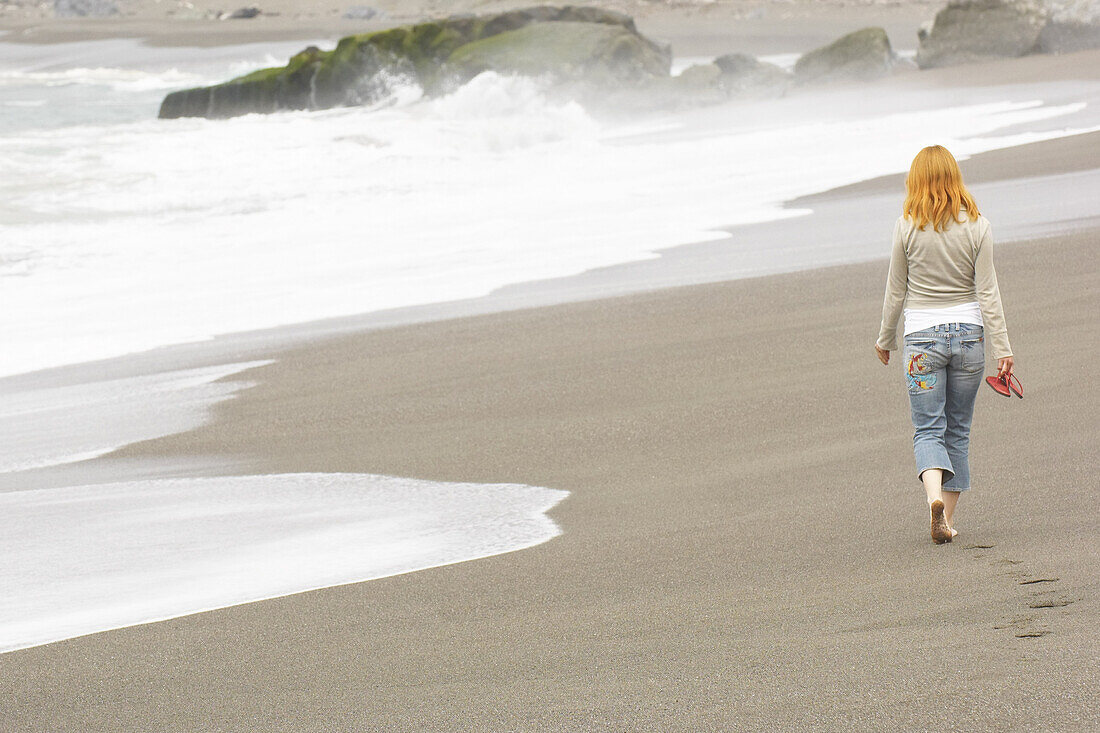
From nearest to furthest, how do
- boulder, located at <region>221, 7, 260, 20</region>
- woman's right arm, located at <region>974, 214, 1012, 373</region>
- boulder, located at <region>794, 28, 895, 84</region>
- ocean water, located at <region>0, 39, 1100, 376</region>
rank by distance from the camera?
Result: 1. woman's right arm, located at <region>974, 214, 1012, 373</region>
2. ocean water, located at <region>0, 39, 1100, 376</region>
3. boulder, located at <region>794, 28, 895, 84</region>
4. boulder, located at <region>221, 7, 260, 20</region>

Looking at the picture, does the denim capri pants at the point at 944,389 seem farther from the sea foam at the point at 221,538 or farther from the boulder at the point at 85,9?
the boulder at the point at 85,9

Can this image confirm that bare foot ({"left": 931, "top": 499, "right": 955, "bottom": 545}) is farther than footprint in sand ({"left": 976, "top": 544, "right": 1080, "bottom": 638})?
Yes

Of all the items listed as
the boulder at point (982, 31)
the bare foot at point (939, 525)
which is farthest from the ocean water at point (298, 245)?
the boulder at point (982, 31)

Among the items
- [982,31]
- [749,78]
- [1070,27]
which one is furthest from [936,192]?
[749,78]

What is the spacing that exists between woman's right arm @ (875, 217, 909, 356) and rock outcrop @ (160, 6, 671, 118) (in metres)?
24.9

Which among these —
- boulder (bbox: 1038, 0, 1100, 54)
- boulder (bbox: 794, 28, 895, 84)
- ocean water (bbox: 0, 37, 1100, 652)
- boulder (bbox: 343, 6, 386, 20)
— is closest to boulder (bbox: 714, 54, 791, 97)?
boulder (bbox: 794, 28, 895, 84)

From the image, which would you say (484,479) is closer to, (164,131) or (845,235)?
(845,235)

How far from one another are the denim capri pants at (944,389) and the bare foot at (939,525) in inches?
7.6

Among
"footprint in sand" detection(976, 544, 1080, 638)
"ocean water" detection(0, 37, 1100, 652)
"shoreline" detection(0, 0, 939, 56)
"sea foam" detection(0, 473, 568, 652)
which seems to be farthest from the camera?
"shoreline" detection(0, 0, 939, 56)

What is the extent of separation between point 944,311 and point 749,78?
26.9 meters

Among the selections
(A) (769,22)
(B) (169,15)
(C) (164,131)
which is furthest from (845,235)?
(B) (169,15)

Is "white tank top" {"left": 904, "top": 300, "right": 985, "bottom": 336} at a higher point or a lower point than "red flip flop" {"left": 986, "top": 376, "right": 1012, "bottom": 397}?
higher

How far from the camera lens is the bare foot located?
4035 mm

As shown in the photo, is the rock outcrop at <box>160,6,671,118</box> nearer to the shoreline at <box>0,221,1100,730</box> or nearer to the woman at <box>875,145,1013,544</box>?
the shoreline at <box>0,221,1100,730</box>
